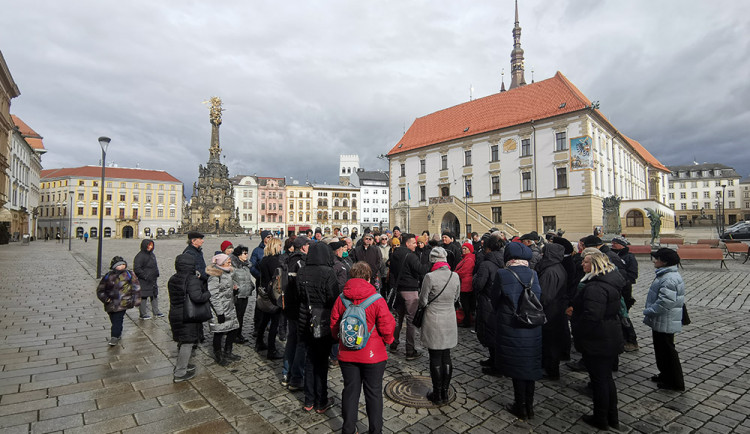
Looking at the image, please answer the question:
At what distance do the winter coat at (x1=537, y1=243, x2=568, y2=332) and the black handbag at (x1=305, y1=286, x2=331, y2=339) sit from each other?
8.85 feet

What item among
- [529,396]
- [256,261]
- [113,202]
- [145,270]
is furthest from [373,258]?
[113,202]

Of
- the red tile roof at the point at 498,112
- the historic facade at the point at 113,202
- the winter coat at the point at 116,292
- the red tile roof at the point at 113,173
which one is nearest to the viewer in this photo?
the winter coat at the point at 116,292

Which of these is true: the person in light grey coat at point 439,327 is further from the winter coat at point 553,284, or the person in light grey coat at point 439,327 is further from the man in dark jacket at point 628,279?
the man in dark jacket at point 628,279

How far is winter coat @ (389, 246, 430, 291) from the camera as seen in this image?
573cm

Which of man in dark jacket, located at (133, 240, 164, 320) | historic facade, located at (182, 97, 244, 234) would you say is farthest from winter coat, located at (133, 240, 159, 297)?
historic facade, located at (182, 97, 244, 234)

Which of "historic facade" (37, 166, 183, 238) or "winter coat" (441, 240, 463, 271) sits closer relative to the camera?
"winter coat" (441, 240, 463, 271)

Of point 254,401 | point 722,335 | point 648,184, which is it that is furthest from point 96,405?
point 648,184

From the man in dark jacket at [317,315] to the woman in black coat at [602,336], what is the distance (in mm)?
2617

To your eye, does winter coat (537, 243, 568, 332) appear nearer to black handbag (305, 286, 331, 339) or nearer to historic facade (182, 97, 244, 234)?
black handbag (305, 286, 331, 339)

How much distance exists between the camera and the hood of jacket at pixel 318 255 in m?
4.09

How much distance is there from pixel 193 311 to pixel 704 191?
120 m

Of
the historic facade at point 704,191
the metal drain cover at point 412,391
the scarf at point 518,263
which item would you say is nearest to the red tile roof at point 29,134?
the metal drain cover at point 412,391

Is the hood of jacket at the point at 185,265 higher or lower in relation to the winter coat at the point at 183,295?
higher

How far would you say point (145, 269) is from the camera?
25.5 ft
